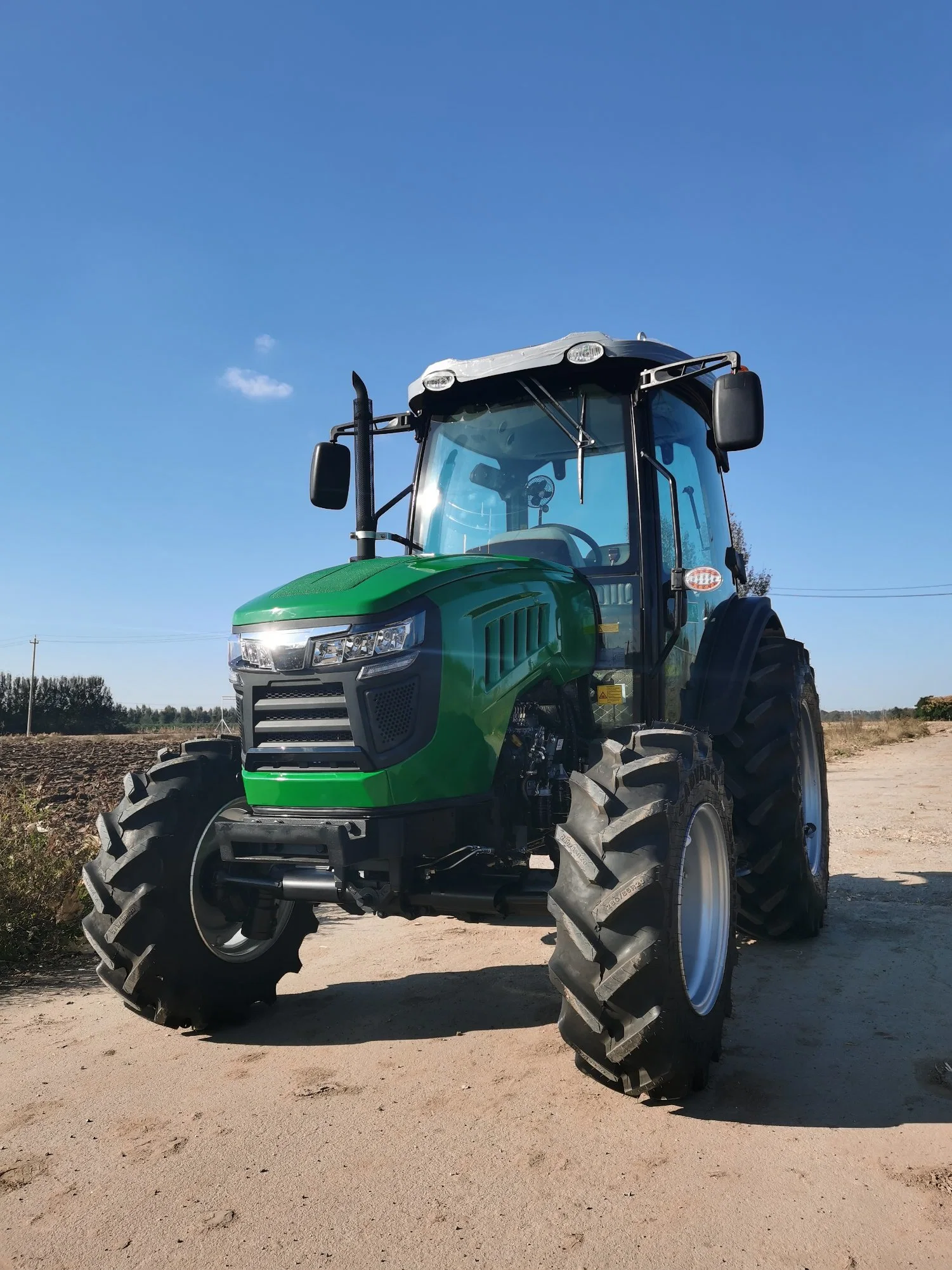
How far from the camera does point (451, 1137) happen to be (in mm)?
2775

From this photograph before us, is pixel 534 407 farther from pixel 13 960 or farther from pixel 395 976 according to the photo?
pixel 13 960

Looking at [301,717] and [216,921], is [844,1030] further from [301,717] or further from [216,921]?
[216,921]

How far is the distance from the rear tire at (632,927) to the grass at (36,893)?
3.44 metres

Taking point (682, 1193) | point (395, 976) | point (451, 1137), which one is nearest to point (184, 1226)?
point (451, 1137)

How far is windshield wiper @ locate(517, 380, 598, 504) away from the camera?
14.0 ft

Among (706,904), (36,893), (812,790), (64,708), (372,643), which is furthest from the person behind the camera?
(64,708)

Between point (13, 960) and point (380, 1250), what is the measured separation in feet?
11.6

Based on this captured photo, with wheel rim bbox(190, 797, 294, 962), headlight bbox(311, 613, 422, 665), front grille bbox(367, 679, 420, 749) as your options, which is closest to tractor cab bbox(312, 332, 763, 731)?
headlight bbox(311, 613, 422, 665)

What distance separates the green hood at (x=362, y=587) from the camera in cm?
330

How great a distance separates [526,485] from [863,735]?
27.0 meters

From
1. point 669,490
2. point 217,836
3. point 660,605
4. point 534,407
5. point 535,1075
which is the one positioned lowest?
point 535,1075

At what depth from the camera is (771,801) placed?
4.51 metres

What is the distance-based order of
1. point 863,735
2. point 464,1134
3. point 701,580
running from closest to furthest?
point 464,1134 < point 701,580 < point 863,735

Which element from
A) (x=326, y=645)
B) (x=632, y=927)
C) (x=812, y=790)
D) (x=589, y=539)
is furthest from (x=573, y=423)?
(x=812, y=790)
